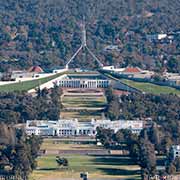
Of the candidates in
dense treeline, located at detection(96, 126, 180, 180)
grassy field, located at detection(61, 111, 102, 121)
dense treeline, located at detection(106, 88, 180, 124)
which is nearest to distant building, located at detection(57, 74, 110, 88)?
dense treeline, located at detection(106, 88, 180, 124)

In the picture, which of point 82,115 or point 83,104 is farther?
point 83,104

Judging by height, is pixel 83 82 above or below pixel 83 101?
below

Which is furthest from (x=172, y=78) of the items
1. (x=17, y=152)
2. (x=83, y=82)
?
(x=17, y=152)

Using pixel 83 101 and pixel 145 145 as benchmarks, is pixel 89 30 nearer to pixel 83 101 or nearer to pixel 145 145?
pixel 83 101

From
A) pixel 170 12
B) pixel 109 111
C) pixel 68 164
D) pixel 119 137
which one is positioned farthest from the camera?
pixel 170 12

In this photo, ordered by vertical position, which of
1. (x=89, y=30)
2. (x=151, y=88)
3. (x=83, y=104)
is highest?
(x=89, y=30)

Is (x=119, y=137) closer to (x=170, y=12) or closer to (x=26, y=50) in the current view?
(x=26, y=50)

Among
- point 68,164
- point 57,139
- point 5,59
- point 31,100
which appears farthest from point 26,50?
point 68,164
